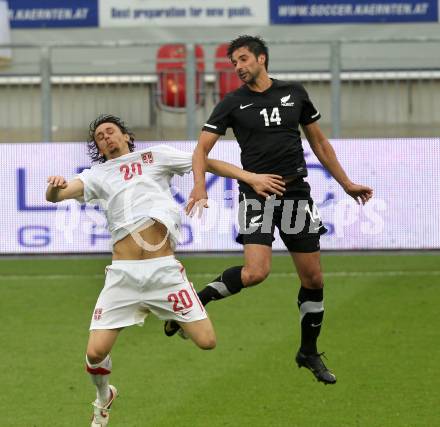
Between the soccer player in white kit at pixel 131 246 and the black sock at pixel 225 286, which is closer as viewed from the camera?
the soccer player in white kit at pixel 131 246

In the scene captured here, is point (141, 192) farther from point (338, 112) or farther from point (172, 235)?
point (338, 112)

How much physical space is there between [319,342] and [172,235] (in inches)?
127

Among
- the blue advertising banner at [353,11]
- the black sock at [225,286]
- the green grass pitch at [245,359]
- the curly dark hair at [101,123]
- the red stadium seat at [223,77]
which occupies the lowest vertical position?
the green grass pitch at [245,359]

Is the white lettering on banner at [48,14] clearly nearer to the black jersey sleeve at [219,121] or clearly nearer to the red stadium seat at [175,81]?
the red stadium seat at [175,81]

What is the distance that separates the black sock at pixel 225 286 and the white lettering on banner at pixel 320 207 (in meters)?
6.54

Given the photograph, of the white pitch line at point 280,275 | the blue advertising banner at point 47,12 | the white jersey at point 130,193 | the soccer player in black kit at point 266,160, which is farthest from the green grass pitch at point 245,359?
the blue advertising banner at point 47,12

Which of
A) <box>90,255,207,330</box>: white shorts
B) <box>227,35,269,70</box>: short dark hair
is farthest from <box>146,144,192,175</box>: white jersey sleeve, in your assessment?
<box>227,35,269,70</box>: short dark hair

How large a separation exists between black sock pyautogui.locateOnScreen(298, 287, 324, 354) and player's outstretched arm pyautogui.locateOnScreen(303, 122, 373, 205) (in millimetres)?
765

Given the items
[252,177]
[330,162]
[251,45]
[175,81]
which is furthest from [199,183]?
[175,81]

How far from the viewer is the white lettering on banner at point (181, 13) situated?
72.7 ft

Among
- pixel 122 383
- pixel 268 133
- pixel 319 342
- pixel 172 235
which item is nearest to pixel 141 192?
pixel 172 235

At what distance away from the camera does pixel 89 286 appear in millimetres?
14406

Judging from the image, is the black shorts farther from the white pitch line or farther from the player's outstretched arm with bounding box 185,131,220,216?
the white pitch line

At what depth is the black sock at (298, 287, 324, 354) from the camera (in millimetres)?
9414
